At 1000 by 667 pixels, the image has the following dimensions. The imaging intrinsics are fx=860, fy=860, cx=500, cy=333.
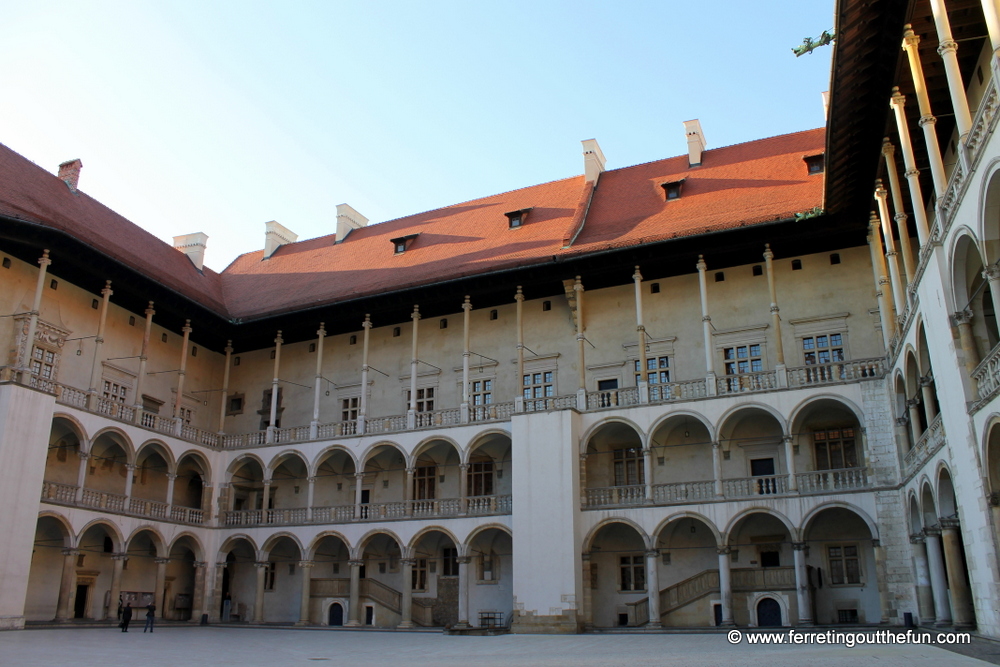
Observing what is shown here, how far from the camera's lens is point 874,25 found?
14625 mm

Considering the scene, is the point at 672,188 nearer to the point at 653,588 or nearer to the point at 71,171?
the point at 653,588

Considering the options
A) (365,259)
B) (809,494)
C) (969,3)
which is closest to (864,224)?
(809,494)

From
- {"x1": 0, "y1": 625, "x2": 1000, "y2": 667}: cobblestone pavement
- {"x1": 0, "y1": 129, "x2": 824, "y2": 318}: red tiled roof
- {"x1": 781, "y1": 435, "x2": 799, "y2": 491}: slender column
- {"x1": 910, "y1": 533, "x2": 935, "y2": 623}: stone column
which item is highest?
{"x1": 0, "y1": 129, "x2": 824, "y2": 318}: red tiled roof

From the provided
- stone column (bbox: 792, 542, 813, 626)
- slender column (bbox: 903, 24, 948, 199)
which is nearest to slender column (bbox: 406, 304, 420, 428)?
stone column (bbox: 792, 542, 813, 626)

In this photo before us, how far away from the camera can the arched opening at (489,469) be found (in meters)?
24.8

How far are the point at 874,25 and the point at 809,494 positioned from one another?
10.5m

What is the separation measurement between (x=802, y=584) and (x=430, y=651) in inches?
356

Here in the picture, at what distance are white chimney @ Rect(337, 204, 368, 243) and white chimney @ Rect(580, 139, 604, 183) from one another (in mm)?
10125

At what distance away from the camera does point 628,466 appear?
934 inches

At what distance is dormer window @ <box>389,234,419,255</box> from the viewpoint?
29969 mm

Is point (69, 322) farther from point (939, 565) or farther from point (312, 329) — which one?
point (939, 565)

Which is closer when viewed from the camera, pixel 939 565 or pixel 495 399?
pixel 939 565

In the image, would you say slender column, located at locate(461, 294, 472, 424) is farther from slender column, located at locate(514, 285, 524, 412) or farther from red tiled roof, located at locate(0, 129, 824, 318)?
slender column, located at locate(514, 285, 524, 412)

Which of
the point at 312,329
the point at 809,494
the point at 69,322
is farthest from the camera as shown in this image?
the point at 312,329
